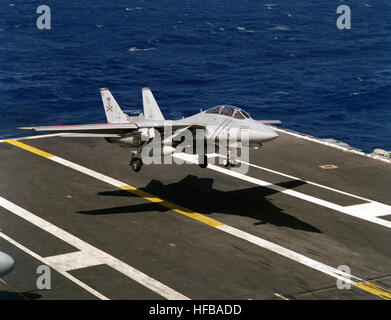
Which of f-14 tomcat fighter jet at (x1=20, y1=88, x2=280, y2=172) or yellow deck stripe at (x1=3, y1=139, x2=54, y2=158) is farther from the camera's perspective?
yellow deck stripe at (x1=3, y1=139, x2=54, y2=158)

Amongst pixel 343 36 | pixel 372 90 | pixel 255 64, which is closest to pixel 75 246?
pixel 372 90

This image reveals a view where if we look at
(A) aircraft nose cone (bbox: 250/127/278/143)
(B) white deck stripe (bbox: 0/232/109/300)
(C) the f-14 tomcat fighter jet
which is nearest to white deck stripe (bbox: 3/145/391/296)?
(C) the f-14 tomcat fighter jet

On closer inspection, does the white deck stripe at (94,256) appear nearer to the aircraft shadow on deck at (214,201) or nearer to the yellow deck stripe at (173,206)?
the aircraft shadow on deck at (214,201)

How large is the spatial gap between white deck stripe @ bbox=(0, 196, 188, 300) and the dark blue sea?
123 feet

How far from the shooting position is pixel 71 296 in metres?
22.0

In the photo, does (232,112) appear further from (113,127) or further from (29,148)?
(29,148)

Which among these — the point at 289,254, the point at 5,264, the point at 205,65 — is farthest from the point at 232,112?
the point at 205,65

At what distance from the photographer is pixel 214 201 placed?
34.0 metres

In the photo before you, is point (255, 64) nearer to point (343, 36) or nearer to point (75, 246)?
point (343, 36)

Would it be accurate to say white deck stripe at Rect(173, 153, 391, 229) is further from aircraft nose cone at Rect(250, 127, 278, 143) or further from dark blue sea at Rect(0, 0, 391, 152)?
dark blue sea at Rect(0, 0, 391, 152)

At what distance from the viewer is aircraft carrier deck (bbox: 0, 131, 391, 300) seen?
23719 millimetres

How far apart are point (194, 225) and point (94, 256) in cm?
639

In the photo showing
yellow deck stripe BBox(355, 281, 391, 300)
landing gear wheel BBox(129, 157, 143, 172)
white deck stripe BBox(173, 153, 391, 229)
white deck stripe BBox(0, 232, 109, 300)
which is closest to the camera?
white deck stripe BBox(0, 232, 109, 300)
